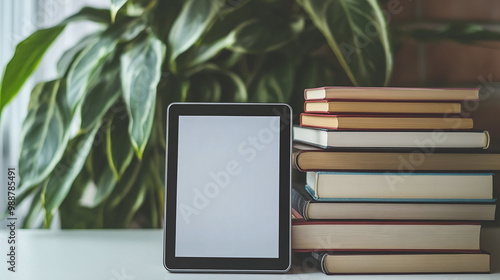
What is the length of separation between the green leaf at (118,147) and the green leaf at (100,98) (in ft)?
0.17

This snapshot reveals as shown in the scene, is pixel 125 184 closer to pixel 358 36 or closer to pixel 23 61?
pixel 23 61

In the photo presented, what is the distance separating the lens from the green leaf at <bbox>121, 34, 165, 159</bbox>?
2.36ft

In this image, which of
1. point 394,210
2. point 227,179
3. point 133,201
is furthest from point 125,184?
point 394,210

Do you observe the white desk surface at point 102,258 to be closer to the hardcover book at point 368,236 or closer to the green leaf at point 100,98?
the hardcover book at point 368,236

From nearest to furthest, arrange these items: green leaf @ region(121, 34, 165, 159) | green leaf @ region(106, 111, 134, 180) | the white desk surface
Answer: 1. the white desk surface
2. green leaf @ region(121, 34, 165, 159)
3. green leaf @ region(106, 111, 134, 180)

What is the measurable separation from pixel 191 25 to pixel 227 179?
0.33 meters

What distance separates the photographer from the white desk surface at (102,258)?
0.53 meters

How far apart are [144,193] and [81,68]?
9.9 inches

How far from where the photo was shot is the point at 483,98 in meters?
0.79

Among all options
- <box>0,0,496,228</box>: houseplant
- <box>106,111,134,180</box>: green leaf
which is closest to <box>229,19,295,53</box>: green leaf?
<box>0,0,496,228</box>: houseplant

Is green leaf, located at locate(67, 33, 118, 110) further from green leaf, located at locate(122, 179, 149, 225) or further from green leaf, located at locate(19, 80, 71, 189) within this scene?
green leaf, located at locate(122, 179, 149, 225)

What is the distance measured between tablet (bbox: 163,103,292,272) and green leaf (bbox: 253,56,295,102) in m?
0.30

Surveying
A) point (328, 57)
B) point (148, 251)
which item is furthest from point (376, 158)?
point (328, 57)

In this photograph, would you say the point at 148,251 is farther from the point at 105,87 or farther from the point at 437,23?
the point at 437,23
